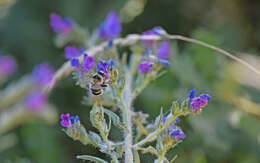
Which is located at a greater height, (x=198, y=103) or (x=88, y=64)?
(x=88, y=64)

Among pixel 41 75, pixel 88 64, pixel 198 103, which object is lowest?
pixel 198 103

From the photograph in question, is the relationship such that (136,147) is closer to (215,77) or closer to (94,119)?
(94,119)

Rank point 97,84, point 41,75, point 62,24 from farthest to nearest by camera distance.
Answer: point 41,75 < point 62,24 < point 97,84

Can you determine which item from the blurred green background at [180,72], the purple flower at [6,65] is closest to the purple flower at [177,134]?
the blurred green background at [180,72]

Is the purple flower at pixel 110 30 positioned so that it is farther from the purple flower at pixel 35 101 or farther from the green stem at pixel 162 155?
the purple flower at pixel 35 101

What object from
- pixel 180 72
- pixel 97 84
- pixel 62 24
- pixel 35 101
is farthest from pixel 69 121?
pixel 35 101

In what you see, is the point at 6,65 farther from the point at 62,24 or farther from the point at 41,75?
the point at 62,24

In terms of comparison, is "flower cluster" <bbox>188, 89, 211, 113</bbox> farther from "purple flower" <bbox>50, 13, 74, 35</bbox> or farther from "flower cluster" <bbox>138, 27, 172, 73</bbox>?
"purple flower" <bbox>50, 13, 74, 35</bbox>
